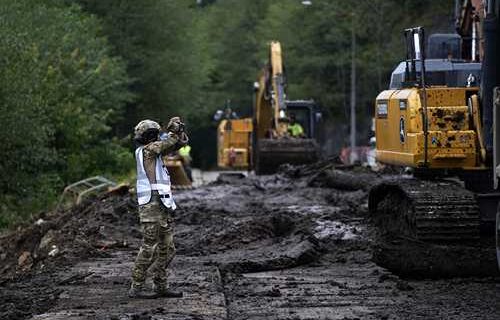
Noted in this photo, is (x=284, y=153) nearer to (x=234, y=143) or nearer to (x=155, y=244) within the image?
(x=234, y=143)

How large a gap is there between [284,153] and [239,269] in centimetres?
2197

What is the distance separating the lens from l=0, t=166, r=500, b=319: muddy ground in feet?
39.3

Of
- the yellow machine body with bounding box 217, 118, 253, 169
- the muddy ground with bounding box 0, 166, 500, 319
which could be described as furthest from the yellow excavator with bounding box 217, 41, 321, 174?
the muddy ground with bounding box 0, 166, 500, 319

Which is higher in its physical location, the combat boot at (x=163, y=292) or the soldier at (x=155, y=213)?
the soldier at (x=155, y=213)

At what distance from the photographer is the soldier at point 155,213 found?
12719 mm

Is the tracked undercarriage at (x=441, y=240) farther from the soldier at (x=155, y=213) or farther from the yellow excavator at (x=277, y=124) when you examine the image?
the yellow excavator at (x=277, y=124)

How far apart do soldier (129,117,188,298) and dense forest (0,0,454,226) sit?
17051 millimetres

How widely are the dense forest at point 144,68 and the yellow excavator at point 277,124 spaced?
4.99 m

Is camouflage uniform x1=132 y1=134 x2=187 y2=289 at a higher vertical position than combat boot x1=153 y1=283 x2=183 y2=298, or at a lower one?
higher

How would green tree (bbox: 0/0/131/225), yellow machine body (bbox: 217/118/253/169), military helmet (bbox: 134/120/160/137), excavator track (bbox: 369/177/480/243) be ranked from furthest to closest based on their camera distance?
yellow machine body (bbox: 217/118/253/169) < green tree (bbox: 0/0/131/225) < excavator track (bbox: 369/177/480/243) < military helmet (bbox: 134/120/160/137)

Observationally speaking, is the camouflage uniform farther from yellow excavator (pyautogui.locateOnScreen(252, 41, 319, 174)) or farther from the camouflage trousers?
yellow excavator (pyautogui.locateOnScreen(252, 41, 319, 174))

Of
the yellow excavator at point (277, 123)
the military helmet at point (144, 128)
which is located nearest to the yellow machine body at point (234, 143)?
the yellow excavator at point (277, 123)

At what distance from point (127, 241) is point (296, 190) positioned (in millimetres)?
9258

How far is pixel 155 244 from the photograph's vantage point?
41.9 ft
